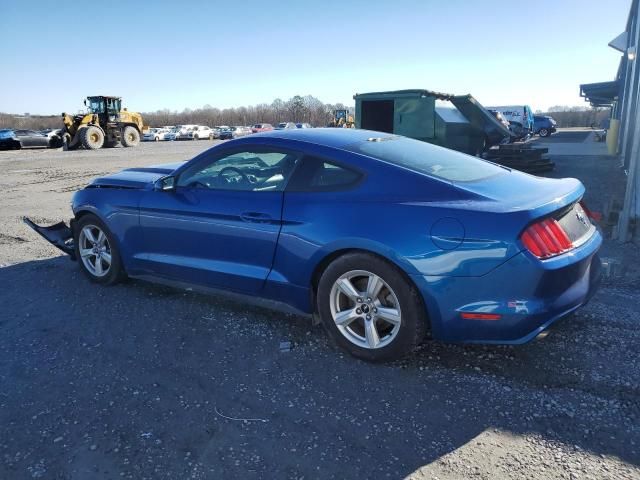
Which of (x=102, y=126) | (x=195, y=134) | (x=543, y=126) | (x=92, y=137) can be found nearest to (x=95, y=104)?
(x=102, y=126)

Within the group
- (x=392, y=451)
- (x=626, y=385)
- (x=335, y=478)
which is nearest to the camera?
(x=335, y=478)

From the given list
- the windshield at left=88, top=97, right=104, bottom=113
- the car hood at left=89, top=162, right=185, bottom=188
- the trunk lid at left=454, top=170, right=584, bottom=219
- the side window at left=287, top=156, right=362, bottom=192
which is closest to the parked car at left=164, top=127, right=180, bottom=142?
the windshield at left=88, top=97, right=104, bottom=113

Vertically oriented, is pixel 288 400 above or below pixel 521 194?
below

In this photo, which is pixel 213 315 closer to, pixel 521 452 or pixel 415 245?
pixel 415 245

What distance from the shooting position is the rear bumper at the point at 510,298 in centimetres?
269

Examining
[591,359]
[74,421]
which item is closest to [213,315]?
[74,421]

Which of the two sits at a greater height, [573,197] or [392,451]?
[573,197]

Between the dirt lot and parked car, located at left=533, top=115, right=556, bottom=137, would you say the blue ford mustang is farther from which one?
parked car, located at left=533, top=115, right=556, bottom=137

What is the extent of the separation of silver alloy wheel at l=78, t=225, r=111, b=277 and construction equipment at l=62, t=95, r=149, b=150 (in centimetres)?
2488

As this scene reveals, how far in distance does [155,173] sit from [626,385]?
409 centimetres

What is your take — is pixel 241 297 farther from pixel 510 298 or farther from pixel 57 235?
pixel 57 235

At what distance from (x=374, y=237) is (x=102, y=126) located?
29558 mm

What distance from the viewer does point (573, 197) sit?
3.14m

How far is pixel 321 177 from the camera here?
3.36m
